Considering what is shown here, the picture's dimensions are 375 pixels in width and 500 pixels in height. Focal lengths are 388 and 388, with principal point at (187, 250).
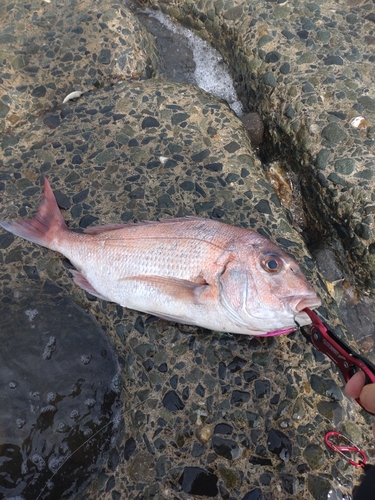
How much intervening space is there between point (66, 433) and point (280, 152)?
3.33 meters

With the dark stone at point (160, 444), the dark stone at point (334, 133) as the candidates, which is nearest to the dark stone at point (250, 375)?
the dark stone at point (160, 444)

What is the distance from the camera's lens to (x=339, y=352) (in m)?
2.21

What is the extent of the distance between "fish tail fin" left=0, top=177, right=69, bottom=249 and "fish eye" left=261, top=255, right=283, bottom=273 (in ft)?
5.45

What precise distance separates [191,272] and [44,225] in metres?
1.39

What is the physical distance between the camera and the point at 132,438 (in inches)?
104

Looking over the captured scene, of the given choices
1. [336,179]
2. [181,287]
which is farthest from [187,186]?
[336,179]

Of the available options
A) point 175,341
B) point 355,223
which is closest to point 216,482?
point 175,341

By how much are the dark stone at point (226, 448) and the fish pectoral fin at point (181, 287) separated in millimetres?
933

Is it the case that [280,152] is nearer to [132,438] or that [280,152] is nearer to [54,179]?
[54,179]

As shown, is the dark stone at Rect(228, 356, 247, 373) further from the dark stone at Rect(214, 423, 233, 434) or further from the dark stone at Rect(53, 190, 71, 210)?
the dark stone at Rect(53, 190, 71, 210)

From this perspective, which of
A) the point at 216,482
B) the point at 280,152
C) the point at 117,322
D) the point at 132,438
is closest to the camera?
the point at 216,482

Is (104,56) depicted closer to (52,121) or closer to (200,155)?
(52,121)

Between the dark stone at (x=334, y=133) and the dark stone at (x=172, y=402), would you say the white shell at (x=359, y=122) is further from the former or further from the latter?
the dark stone at (x=172, y=402)

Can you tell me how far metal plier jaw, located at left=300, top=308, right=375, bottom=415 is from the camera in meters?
2.07
